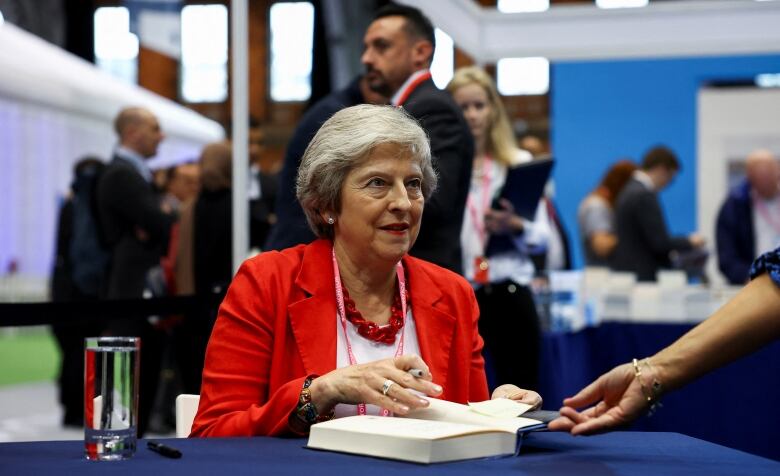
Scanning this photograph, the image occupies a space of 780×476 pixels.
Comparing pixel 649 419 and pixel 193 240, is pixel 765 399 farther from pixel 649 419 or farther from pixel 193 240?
pixel 193 240

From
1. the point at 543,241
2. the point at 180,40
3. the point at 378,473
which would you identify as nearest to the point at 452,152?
the point at 543,241

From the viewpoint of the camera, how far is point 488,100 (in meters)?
4.55

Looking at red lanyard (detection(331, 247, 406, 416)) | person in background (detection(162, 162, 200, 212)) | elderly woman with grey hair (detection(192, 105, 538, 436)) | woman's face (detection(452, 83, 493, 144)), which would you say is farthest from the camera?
person in background (detection(162, 162, 200, 212))

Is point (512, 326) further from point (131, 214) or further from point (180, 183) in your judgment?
point (180, 183)

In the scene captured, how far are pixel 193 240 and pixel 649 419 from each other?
2.24m

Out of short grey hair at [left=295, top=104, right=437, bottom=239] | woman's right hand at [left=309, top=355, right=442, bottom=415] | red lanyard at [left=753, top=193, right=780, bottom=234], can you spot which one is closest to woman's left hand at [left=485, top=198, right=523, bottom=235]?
short grey hair at [left=295, top=104, right=437, bottom=239]

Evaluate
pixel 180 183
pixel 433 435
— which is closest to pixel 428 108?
pixel 433 435

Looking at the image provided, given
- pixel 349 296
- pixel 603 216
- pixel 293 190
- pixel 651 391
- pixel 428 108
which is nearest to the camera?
pixel 651 391

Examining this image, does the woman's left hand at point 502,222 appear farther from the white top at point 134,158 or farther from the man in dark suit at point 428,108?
the white top at point 134,158

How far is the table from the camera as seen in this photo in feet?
4.86

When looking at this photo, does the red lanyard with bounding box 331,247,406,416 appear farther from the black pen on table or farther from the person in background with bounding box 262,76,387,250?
the person in background with bounding box 262,76,387,250

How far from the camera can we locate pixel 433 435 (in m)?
1.55

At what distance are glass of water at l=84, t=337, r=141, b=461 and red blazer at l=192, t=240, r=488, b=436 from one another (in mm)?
376

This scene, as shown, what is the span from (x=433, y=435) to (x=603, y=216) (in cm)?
641
